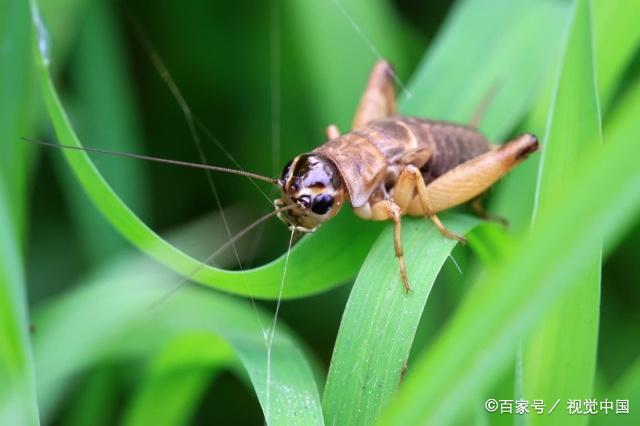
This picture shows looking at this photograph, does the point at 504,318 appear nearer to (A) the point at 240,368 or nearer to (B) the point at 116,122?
(A) the point at 240,368

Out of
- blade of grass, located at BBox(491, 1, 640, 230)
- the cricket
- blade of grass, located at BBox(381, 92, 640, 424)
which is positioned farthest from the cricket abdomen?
blade of grass, located at BBox(381, 92, 640, 424)

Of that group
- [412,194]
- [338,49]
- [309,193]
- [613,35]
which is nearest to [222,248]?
[309,193]

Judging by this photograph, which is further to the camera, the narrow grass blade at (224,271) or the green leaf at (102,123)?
the green leaf at (102,123)

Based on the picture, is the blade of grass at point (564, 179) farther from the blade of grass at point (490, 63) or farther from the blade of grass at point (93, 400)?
the blade of grass at point (93, 400)

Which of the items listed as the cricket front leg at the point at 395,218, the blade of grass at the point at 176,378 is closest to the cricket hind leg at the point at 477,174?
the cricket front leg at the point at 395,218

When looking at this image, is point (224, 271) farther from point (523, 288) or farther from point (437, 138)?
point (437, 138)

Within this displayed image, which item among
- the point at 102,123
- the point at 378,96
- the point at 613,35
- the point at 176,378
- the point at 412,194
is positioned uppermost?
the point at 102,123

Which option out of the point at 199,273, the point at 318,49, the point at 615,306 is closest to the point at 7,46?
Answer: the point at 199,273
